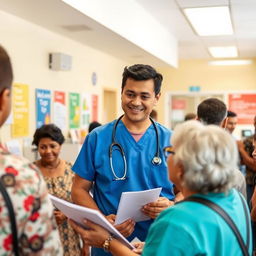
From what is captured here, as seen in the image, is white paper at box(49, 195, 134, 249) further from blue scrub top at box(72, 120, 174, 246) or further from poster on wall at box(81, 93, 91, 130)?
poster on wall at box(81, 93, 91, 130)

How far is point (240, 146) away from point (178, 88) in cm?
522

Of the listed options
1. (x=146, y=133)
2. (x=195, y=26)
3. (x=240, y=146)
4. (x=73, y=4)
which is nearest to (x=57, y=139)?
(x=73, y=4)

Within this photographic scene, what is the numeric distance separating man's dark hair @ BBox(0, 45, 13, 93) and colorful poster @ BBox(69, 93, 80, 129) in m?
4.23

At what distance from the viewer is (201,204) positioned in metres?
1.10

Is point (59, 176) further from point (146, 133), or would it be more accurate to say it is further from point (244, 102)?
point (244, 102)

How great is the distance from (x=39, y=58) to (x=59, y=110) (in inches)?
28.6

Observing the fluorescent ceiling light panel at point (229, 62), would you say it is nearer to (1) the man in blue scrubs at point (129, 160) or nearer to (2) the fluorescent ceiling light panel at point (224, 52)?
(2) the fluorescent ceiling light panel at point (224, 52)

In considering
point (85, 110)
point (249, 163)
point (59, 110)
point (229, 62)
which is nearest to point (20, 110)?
point (59, 110)

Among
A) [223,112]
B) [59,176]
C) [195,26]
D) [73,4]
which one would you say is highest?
[195,26]

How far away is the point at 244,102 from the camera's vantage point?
29.4 feet

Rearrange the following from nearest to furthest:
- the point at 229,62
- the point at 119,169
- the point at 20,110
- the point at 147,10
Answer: the point at 119,169 < the point at 20,110 < the point at 147,10 < the point at 229,62

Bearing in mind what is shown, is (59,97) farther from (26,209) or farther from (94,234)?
(26,209)

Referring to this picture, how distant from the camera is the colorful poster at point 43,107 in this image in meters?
4.40

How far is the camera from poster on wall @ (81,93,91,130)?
5.68 m
